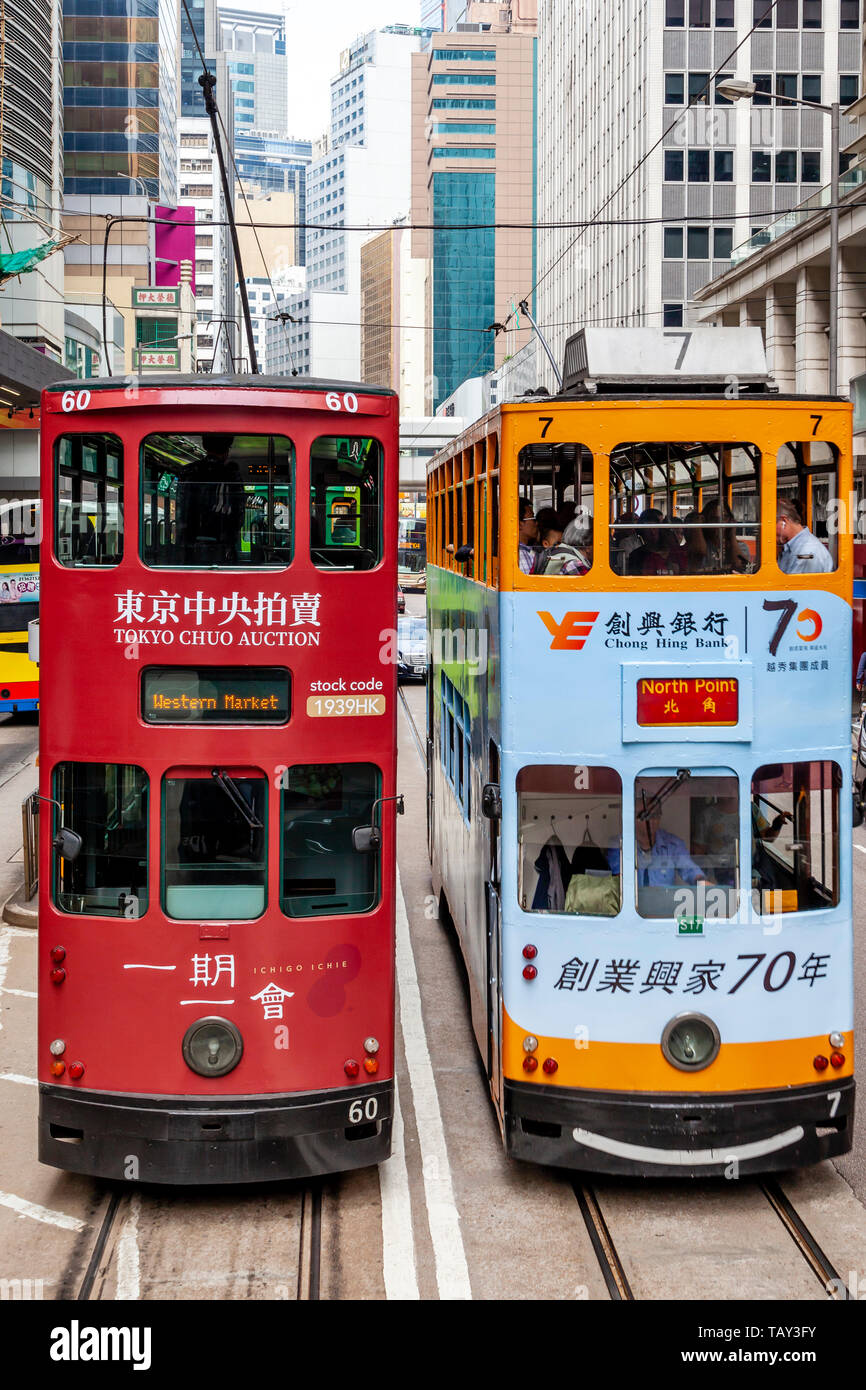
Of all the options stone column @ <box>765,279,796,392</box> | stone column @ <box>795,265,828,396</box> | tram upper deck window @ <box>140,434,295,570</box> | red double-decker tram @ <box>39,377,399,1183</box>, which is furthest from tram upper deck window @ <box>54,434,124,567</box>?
stone column @ <box>765,279,796,392</box>

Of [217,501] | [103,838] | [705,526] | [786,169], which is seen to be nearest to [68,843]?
[103,838]

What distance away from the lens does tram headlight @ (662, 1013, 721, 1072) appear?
751 centimetres

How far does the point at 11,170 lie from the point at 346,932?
58.9m

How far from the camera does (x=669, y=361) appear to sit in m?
8.06

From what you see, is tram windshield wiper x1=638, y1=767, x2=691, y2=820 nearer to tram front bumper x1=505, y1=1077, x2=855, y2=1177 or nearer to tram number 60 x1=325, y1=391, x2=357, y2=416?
tram front bumper x1=505, y1=1077, x2=855, y2=1177

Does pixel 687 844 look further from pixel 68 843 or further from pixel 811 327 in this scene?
pixel 811 327

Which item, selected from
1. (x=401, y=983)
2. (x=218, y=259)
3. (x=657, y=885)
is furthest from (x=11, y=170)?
(x=218, y=259)

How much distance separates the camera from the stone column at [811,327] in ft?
120

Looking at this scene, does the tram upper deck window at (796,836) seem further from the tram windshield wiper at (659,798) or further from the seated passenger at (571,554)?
the seated passenger at (571,554)

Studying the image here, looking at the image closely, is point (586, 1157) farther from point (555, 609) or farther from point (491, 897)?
point (555, 609)

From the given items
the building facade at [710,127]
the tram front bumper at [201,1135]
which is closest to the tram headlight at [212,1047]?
the tram front bumper at [201,1135]

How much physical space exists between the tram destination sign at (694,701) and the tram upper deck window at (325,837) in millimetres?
1463

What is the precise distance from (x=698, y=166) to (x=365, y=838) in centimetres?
5572

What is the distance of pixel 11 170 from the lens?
59.4 m
